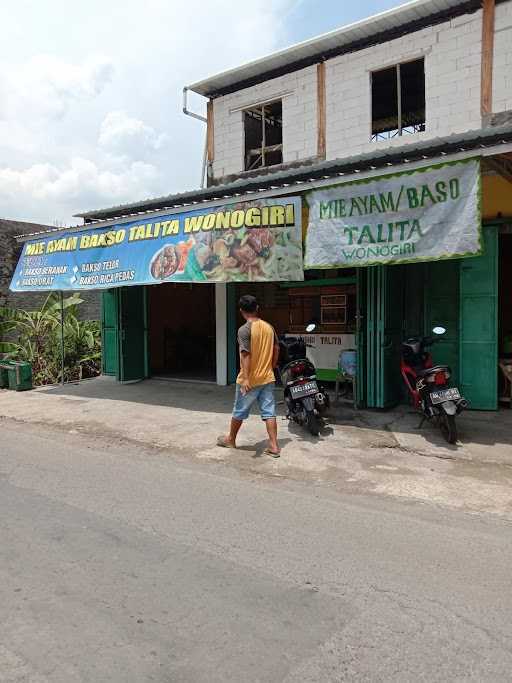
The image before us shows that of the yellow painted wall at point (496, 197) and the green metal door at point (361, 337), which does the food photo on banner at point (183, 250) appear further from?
the yellow painted wall at point (496, 197)

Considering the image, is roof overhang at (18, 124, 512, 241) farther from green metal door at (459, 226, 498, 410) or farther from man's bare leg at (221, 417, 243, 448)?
man's bare leg at (221, 417, 243, 448)

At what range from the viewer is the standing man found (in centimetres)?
623

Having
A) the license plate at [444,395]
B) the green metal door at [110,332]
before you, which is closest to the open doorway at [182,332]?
the green metal door at [110,332]

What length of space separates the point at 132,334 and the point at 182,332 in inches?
73.2

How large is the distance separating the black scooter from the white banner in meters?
1.30

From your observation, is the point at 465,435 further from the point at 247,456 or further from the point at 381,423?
the point at 247,456

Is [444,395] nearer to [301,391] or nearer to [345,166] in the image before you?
[301,391]

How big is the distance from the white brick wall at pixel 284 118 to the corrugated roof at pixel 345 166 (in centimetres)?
315

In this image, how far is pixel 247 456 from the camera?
6.34 meters

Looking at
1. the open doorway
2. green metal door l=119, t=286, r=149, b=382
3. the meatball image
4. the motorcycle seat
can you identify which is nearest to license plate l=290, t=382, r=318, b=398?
the motorcycle seat

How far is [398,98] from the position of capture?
11.6 meters

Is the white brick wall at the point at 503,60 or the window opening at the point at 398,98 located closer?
the white brick wall at the point at 503,60

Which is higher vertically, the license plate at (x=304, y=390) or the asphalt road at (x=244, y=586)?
the license plate at (x=304, y=390)

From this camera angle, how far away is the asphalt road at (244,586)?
2553 mm
